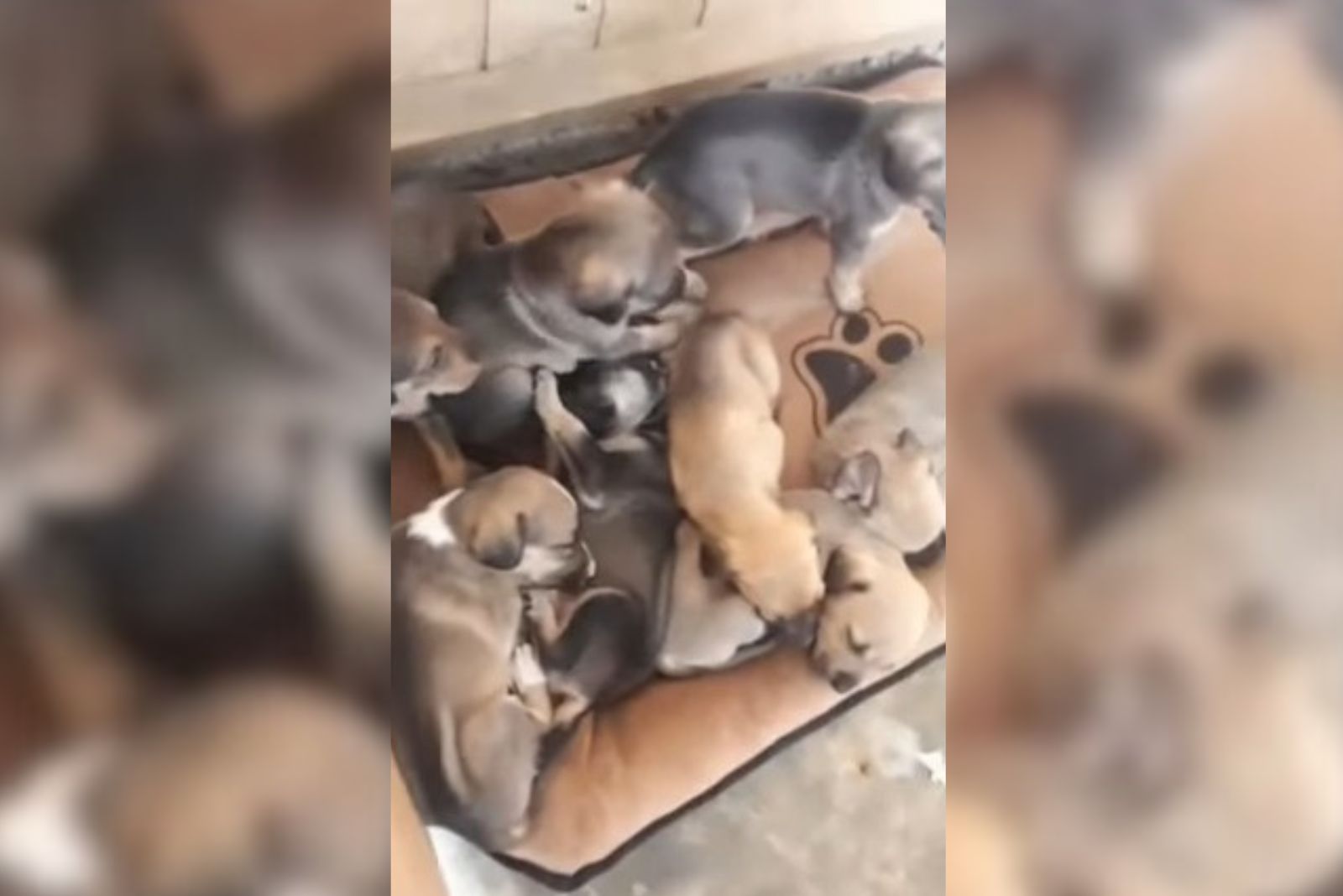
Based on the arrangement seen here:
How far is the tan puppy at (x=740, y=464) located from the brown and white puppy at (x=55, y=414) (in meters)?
0.32

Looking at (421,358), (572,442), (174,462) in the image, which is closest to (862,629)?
(572,442)

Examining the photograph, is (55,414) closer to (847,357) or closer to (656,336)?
(656,336)

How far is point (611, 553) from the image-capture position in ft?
3.48

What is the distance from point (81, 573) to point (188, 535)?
0.06m

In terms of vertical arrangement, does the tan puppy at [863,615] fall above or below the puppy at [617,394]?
below

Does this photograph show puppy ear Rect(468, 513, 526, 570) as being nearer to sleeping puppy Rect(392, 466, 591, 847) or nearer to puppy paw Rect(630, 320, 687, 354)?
sleeping puppy Rect(392, 466, 591, 847)

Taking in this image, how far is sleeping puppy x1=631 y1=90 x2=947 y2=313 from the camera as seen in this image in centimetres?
110

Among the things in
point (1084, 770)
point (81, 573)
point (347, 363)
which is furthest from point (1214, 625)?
point (81, 573)

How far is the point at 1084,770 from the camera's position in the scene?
1031mm

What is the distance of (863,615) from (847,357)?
6.3 inches

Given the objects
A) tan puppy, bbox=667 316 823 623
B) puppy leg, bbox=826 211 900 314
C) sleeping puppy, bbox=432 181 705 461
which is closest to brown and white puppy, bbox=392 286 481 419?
sleeping puppy, bbox=432 181 705 461

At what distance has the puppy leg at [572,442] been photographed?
41.8 inches

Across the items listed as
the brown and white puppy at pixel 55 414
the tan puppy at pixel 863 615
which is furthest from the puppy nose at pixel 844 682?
the brown and white puppy at pixel 55 414

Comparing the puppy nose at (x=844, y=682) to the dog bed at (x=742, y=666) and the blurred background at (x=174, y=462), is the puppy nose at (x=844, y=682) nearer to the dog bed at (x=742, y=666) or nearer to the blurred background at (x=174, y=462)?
the dog bed at (x=742, y=666)
